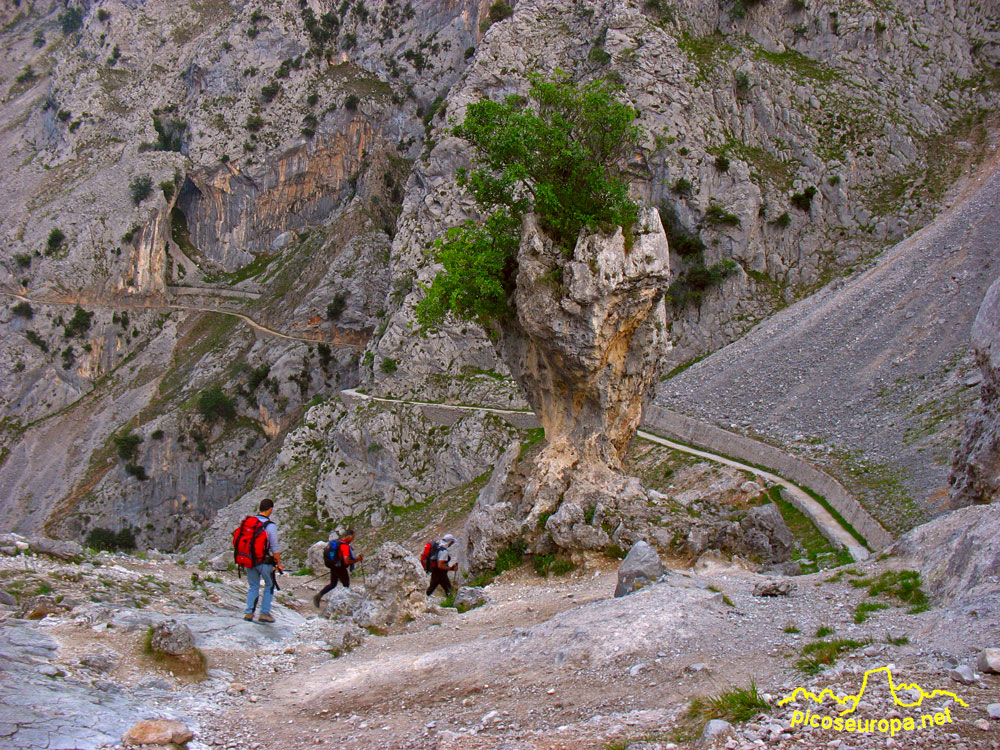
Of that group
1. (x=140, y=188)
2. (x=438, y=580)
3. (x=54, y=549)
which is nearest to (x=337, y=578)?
(x=438, y=580)

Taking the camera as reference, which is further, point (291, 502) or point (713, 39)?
point (713, 39)

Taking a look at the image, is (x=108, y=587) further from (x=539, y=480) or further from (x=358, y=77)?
(x=358, y=77)

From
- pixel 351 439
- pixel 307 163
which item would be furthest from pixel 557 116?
pixel 307 163

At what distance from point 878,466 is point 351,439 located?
32929 millimetres

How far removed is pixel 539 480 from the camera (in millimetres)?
19875

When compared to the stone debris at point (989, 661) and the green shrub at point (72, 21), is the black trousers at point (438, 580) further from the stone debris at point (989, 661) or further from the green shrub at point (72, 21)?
the green shrub at point (72, 21)

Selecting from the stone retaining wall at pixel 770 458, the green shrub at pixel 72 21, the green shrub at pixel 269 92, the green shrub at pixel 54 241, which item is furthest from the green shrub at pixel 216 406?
the green shrub at pixel 72 21

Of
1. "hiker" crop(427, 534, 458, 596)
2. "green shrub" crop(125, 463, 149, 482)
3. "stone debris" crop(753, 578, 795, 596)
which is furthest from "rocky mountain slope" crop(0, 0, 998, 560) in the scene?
A: "stone debris" crop(753, 578, 795, 596)

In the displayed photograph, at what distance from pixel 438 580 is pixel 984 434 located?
13.7m

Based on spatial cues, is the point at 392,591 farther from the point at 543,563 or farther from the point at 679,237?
the point at 679,237

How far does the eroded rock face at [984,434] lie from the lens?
15541 mm

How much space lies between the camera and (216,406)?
6856cm

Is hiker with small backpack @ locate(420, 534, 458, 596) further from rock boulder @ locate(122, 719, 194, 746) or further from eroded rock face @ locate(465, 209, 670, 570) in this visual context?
rock boulder @ locate(122, 719, 194, 746)

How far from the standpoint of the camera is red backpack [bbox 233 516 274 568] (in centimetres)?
1191
